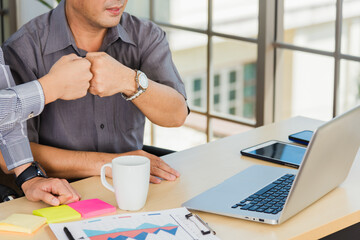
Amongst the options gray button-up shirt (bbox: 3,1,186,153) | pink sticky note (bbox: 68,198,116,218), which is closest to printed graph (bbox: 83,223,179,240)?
pink sticky note (bbox: 68,198,116,218)

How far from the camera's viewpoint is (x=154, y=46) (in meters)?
2.25

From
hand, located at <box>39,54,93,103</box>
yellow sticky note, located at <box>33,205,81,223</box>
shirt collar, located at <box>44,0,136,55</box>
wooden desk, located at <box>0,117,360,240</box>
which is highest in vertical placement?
shirt collar, located at <box>44,0,136,55</box>

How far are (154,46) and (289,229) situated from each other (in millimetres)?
1027

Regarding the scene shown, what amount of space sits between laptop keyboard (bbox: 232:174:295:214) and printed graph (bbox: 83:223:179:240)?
0.67ft

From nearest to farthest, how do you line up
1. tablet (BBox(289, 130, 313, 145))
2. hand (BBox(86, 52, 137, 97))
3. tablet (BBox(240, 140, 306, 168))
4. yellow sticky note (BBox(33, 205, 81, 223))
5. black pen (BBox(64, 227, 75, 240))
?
black pen (BBox(64, 227, 75, 240))
yellow sticky note (BBox(33, 205, 81, 223))
hand (BBox(86, 52, 137, 97))
tablet (BBox(240, 140, 306, 168))
tablet (BBox(289, 130, 313, 145))

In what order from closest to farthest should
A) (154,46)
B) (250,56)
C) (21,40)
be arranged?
1. (21,40)
2. (154,46)
3. (250,56)

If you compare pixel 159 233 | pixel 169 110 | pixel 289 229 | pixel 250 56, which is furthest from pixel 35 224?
pixel 250 56

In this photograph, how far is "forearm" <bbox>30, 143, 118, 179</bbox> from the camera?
187 centimetres

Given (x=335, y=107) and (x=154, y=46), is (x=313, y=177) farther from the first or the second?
(x=335, y=107)

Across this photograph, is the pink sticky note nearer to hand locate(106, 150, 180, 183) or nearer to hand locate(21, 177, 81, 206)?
hand locate(21, 177, 81, 206)

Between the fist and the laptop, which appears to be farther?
the fist

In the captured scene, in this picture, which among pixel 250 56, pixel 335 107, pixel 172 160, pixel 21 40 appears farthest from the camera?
pixel 250 56

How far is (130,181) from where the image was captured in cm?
150

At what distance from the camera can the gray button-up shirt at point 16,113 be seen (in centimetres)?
163
